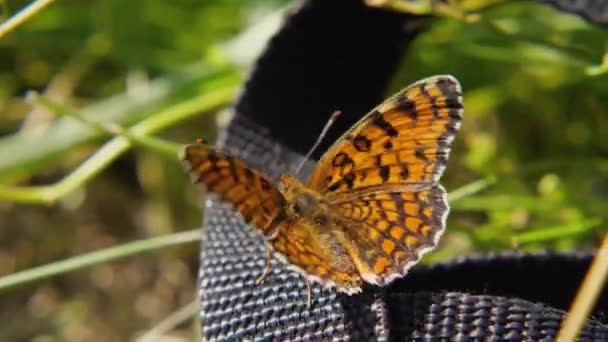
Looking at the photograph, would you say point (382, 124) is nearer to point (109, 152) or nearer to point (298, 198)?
point (298, 198)

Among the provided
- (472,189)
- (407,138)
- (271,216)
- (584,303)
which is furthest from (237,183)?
(472,189)

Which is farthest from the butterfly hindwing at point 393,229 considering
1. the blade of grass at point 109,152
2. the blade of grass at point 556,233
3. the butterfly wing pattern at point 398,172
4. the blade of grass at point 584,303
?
the blade of grass at point 109,152

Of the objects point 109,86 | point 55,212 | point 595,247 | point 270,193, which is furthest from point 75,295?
point 595,247

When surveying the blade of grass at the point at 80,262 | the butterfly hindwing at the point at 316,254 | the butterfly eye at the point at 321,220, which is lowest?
the butterfly hindwing at the point at 316,254

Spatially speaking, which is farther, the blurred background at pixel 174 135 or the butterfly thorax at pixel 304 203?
the blurred background at pixel 174 135

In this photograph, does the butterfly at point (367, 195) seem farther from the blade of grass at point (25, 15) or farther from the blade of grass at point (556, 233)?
the blade of grass at point (25, 15)

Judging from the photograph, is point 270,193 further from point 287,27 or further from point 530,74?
point 530,74
